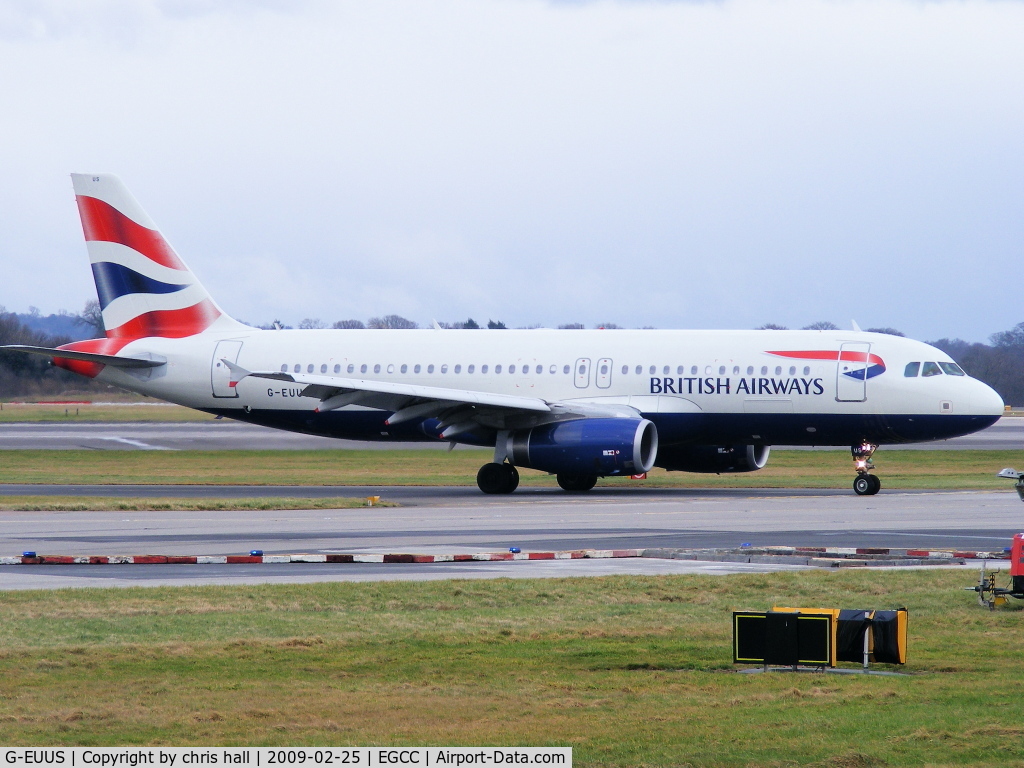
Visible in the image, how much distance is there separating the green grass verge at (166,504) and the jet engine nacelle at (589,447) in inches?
189

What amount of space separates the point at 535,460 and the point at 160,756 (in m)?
27.0

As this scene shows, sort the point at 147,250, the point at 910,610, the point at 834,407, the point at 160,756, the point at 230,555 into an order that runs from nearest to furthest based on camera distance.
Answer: the point at 160,756, the point at 910,610, the point at 230,555, the point at 834,407, the point at 147,250

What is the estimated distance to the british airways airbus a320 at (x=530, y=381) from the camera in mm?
35656

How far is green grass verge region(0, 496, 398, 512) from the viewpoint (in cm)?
3089

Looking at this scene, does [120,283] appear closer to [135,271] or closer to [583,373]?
[135,271]

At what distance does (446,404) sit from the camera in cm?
3650

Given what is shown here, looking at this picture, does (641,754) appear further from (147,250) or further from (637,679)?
(147,250)

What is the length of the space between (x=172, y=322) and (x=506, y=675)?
31893 mm

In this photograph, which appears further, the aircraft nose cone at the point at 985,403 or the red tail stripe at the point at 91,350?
the red tail stripe at the point at 91,350

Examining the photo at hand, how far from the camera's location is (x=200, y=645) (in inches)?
538

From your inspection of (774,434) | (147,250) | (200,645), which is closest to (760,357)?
(774,434)
